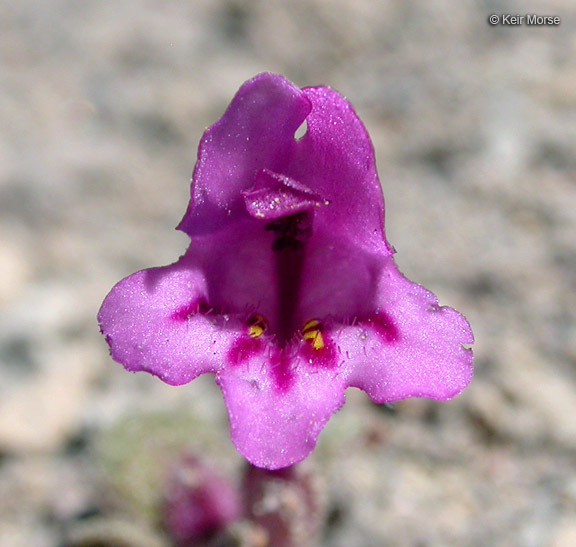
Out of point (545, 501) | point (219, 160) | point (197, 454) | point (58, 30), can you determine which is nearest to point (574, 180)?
point (545, 501)

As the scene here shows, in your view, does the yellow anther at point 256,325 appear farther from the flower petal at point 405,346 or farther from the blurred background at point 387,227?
the blurred background at point 387,227

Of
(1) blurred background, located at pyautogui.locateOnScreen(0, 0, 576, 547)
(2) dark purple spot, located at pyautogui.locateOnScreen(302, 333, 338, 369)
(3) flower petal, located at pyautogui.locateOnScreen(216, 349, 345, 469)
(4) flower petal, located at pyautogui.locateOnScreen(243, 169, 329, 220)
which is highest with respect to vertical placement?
(4) flower petal, located at pyautogui.locateOnScreen(243, 169, 329, 220)

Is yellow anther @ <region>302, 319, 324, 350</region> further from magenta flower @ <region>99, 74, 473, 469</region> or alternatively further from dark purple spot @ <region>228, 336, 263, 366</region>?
dark purple spot @ <region>228, 336, 263, 366</region>

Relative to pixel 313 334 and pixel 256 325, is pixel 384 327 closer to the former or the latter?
pixel 313 334

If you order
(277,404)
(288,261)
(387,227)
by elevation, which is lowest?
(387,227)

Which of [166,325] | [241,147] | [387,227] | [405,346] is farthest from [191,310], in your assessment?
[387,227]

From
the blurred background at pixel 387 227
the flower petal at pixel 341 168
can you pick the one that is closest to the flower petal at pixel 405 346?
the flower petal at pixel 341 168

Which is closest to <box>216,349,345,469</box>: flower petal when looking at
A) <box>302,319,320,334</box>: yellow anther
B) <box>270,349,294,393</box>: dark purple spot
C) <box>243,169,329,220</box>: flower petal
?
<box>270,349,294,393</box>: dark purple spot
